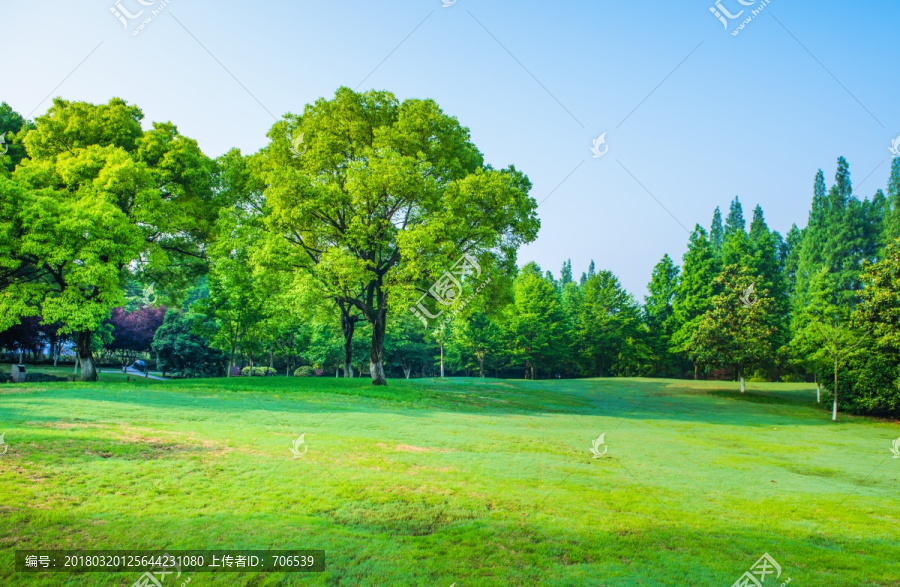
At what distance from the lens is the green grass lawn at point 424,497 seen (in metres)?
7.07

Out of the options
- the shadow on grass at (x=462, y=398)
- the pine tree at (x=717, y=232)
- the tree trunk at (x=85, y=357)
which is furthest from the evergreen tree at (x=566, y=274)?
the tree trunk at (x=85, y=357)

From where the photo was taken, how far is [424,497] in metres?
9.68

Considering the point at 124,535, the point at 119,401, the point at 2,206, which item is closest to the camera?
the point at 124,535

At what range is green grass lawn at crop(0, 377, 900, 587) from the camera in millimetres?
7070

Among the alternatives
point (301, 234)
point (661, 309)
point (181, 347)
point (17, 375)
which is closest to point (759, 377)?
point (661, 309)

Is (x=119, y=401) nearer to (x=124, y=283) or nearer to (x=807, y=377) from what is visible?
(x=124, y=283)

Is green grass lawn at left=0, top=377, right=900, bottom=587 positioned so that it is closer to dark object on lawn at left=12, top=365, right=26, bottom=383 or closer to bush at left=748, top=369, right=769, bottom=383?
dark object on lawn at left=12, top=365, right=26, bottom=383

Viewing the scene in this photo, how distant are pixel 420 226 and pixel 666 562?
20303 mm

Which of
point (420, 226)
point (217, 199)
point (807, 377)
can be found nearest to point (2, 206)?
point (217, 199)

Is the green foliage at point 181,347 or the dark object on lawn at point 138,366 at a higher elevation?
the green foliage at point 181,347

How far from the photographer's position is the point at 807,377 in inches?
2405

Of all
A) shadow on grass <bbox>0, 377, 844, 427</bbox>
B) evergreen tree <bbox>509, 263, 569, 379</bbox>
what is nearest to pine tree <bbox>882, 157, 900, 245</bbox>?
shadow on grass <bbox>0, 377, 844, 427</bbox>

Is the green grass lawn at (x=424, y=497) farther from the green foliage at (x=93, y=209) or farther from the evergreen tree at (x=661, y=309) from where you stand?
the evergreen tree at (x=661, y=309)

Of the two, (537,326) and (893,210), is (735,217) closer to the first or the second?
(893,210)
